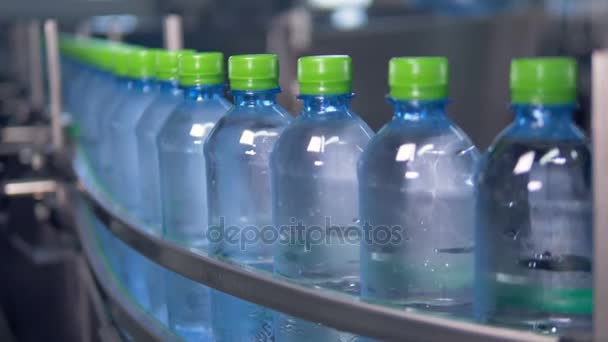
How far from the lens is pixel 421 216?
83 centimetres

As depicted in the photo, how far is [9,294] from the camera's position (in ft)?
7.55

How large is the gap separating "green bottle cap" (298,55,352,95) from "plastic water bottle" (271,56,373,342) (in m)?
0.04

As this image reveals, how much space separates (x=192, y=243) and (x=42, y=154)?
4.37ft

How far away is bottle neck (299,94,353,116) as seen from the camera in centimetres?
86

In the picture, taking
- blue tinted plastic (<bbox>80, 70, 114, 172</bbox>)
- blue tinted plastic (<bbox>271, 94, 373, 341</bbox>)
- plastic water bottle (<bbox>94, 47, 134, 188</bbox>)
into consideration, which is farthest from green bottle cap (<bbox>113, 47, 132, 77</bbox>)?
blue tinted plastic (<bbox>271, 94, 373, 341</bbox>)

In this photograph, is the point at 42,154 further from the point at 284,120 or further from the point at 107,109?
the point at 284,120

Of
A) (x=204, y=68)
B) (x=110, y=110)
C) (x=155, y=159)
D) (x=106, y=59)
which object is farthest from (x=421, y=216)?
(x=106, y=59)

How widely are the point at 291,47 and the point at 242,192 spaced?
7.27 feet

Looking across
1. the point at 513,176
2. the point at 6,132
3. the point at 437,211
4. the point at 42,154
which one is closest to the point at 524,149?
the point at 513,176

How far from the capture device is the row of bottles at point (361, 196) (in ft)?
2.30

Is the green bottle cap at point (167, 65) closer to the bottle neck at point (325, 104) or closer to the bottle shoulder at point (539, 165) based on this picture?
the bottle neck at point (325, 104)

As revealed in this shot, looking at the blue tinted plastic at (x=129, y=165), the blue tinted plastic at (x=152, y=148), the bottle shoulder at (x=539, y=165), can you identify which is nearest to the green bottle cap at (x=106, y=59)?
the blue tinted plastic at (x=129, y=165)

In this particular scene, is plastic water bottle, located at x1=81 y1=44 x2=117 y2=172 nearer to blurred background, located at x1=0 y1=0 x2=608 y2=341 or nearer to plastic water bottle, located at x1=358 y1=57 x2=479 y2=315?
blurred background, located at x1=0 y1=0 x2=608 y2=341

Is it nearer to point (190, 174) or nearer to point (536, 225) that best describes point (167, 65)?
point (190, 174)
